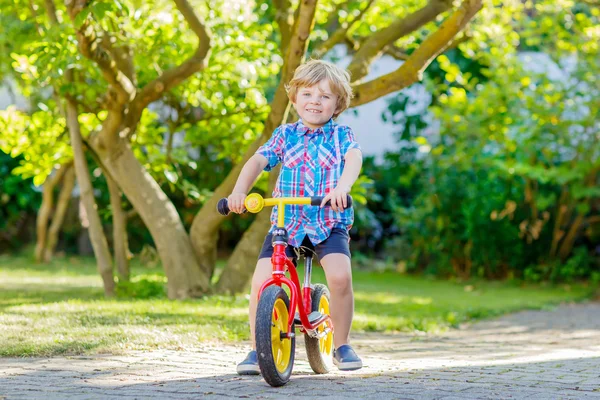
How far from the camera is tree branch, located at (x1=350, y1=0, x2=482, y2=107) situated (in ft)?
23.3

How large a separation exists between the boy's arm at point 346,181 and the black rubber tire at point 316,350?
691 mm

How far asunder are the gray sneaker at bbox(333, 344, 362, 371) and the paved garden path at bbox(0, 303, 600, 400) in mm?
56

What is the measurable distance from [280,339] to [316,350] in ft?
1.31

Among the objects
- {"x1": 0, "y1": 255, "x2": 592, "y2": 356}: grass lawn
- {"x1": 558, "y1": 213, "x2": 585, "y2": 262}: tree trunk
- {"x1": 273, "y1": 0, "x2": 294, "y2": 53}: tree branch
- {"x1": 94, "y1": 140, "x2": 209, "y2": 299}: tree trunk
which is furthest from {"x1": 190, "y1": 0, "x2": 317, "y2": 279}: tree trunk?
{"x1": 558, "y1": 213, "x2": 585, "y2": 262}: tree trunk

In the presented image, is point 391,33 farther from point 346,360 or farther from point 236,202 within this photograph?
point 236,202

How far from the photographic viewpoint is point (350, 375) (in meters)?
4.59

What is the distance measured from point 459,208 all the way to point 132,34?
7.12 m

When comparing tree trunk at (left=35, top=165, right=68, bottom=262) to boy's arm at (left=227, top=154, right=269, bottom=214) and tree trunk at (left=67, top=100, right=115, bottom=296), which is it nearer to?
tree trunk at (left=67, top=100, right=115, bottom=296)

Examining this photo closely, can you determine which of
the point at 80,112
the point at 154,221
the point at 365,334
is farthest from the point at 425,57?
the point at 80,112

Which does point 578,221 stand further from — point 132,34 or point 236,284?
point 132,34

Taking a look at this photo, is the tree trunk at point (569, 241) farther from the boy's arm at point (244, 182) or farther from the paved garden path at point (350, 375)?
the boy's arm at point (244, 182)

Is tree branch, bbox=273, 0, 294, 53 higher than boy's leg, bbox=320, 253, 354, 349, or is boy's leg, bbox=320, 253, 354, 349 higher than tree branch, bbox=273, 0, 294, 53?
tree branch, bbox=273, 0, 294, 53

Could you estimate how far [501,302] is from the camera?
10.5 m

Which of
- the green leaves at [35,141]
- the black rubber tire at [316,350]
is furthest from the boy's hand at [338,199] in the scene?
the green leaves at [35,141]
